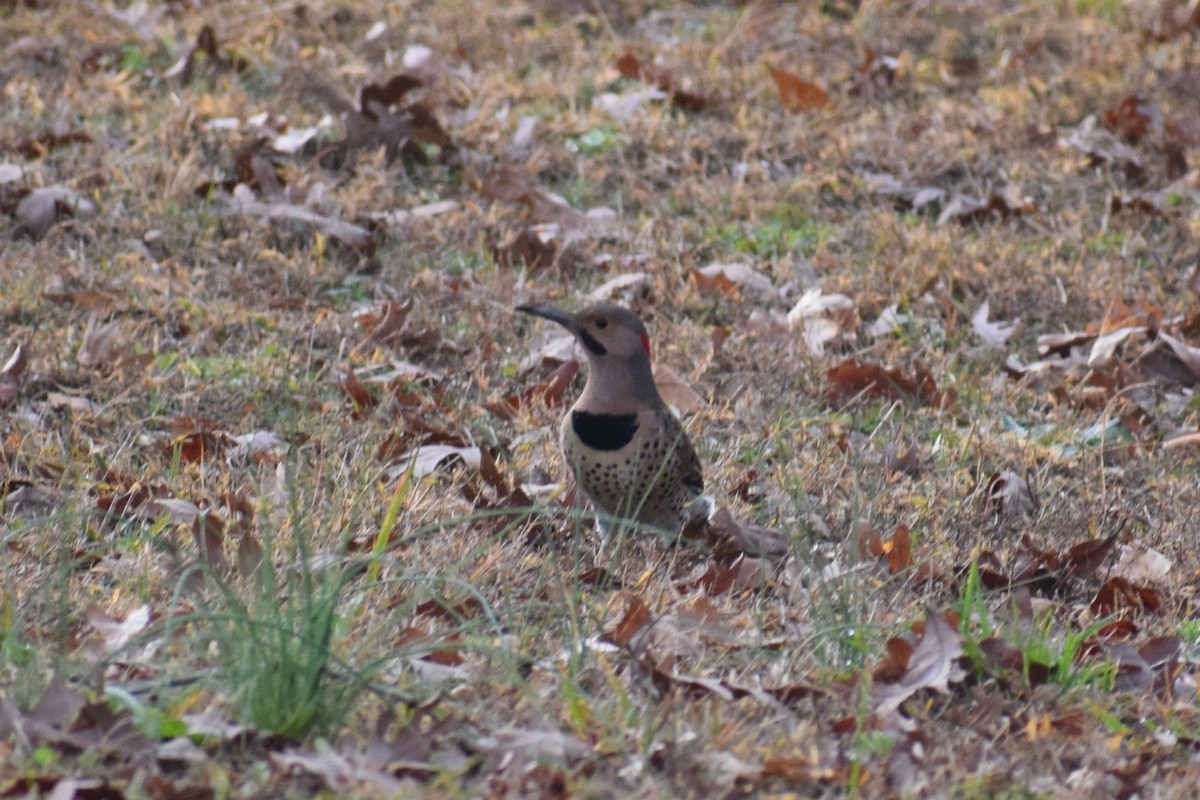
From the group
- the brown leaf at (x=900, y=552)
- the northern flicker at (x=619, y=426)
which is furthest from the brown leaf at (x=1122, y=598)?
the northern flicker at (x=619, y=426)

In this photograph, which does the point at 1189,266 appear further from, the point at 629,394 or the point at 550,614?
the point at 550,614

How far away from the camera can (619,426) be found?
4395mm

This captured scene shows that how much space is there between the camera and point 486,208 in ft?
23.0

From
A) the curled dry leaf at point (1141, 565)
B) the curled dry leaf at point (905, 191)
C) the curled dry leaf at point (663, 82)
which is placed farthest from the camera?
the curled dry leaf at point (663, 82)

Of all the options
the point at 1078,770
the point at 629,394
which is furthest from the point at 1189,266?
the point at 1078,770

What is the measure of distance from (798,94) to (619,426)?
428 cm

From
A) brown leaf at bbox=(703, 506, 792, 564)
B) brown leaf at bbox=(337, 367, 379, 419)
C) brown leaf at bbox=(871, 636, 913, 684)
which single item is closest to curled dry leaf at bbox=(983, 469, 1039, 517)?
brown leaf at bbox=(703, 506, 792, 564)

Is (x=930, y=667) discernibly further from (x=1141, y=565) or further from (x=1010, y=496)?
(x=1010, y=496)

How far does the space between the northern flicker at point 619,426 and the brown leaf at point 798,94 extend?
3.99m

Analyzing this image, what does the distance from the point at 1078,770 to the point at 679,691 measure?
0.85 m

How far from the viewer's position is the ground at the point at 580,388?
303 centimetres

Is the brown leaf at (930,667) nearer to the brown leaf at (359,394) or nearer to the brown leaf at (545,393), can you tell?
the brown leaf at (545,393)

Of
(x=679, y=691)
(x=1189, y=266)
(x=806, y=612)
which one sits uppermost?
(x=679, y=691)

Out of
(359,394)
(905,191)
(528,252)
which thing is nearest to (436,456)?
(359,394)
